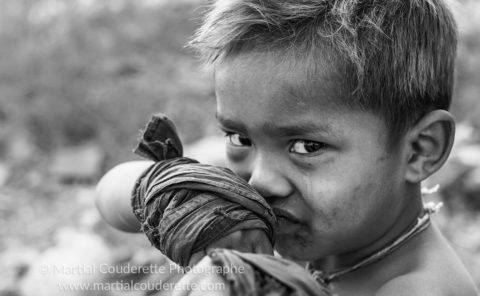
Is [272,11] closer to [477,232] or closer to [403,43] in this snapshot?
[403,43]

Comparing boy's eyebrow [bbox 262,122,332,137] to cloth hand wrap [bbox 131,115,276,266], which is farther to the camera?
boy's eyebrow [bbox 262,122,332,137]

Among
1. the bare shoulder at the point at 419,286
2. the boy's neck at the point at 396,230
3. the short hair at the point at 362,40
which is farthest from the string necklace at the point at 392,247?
the short hair at the point at 362,40

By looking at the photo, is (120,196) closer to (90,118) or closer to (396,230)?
(396,230)

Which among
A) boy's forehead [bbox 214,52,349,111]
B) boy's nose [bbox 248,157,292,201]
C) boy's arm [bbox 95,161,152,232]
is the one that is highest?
boy's forehead [bbox 214,52,349,111]

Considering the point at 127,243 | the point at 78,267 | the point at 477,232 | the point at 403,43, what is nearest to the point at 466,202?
the point at 477,232

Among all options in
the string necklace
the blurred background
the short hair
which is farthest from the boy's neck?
the blurred background

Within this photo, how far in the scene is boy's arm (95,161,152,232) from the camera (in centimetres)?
193

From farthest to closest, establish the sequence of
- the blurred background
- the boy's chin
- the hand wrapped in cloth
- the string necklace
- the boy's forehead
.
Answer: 1. the blurred background
2. the string necklace
3. the boy's chin
4. the boy's forehead
5. the hand wrapped in cloth

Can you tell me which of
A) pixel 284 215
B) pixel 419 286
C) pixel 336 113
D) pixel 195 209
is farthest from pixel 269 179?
pixel 419 286

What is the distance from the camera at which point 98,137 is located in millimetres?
4664

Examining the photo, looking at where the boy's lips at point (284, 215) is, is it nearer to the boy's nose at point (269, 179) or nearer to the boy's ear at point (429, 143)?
the boy's nose at point (269, 179)

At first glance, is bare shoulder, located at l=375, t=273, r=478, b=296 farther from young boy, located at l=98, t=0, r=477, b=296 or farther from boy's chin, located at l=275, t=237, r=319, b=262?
boy's chin, located at l=275, t=237, r=319, b=262

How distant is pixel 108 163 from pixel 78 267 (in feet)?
4.93

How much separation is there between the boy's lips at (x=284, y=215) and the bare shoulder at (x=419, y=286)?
0.88ft
